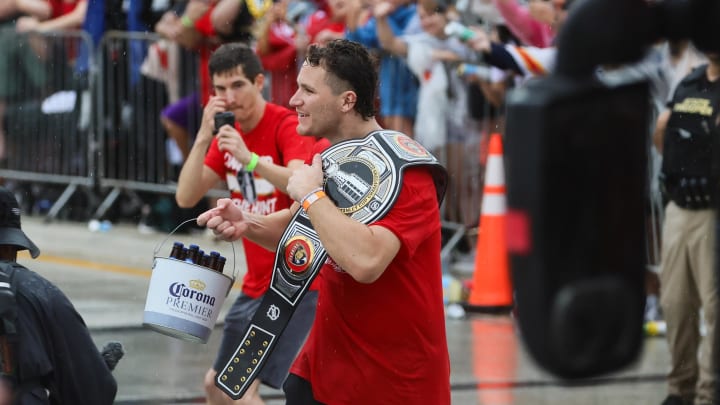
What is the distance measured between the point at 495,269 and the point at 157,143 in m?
4.86

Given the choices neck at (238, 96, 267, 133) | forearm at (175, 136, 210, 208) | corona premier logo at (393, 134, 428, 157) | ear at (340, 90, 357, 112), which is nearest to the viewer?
corona premier logo at (393, 134, 428, 157)

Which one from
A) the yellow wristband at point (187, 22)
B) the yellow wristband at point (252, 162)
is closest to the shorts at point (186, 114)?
the yellow wristband at point (187, 22)

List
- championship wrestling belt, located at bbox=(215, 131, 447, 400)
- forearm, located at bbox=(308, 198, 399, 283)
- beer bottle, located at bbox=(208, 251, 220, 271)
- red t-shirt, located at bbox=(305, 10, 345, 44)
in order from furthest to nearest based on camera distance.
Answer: red t-shirt, located at bbox=(305, 10, 345, 44)
beer bottle, located at bbox=(208, 251, 220, 271)
championship wrestling belt, located at bbox=(215, 131, 447, 400)
forearm, located at bbox=(308, 198, 399, 283)

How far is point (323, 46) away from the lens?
5047mm

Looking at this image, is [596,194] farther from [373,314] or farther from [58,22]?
[58,22]

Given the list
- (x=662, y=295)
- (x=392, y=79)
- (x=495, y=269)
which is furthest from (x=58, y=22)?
(x=662, y=295)

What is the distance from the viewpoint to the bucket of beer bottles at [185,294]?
545 centimetres

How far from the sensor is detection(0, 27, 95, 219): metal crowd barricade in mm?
14383

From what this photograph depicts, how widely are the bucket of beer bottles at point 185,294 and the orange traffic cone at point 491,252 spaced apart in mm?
4836

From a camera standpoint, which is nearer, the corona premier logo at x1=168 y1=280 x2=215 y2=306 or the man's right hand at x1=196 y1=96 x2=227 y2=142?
the corona premier logo at x1=168 y1=280 x2=215 y2=306

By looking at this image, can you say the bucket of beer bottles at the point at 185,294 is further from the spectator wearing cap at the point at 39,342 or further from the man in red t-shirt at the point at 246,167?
the man in red t-shirt at the point at 246,167

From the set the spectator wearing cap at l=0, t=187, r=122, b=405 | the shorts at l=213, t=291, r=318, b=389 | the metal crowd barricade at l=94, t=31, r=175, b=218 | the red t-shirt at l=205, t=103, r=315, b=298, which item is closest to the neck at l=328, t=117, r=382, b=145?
the spectator wearing cap at l=0, t=187, r=122, b=405

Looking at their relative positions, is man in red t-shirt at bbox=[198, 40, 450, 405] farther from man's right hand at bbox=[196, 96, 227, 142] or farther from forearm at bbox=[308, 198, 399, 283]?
man's right hand at bbox=[196, 96, 227, 142]

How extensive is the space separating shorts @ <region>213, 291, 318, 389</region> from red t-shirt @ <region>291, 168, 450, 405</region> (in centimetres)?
167
